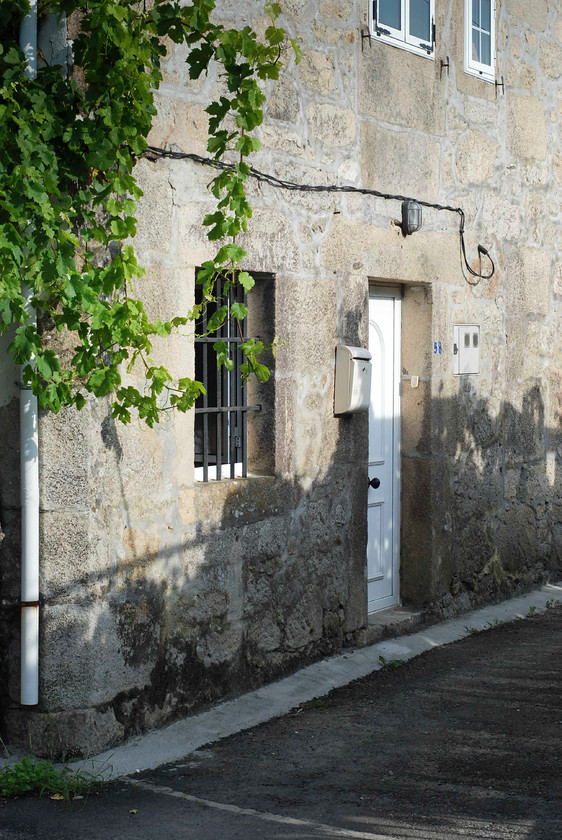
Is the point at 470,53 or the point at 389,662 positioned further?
the point at 470,53

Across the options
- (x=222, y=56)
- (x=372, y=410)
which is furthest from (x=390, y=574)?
(x=222, y=56)

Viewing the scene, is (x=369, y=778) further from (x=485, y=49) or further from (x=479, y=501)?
(x=485, y=49)

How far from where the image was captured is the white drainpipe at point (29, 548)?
15.7 feet

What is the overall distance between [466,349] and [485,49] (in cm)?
225

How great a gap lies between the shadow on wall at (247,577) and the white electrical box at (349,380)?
0.55 ft

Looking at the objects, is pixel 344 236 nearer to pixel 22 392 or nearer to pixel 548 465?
pixel 22 392

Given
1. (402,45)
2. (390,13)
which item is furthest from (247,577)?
(390,13)

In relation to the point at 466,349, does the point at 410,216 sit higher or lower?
higher

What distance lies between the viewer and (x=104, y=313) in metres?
4.71

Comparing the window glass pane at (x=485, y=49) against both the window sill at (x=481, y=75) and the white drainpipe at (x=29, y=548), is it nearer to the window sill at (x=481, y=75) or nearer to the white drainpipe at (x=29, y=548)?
the window sill at (x=481, y=75)

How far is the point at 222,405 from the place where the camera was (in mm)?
6016

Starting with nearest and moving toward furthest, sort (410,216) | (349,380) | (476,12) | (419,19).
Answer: (349,380), (410,216), (419,19), (476,12)

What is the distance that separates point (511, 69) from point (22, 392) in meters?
5.30

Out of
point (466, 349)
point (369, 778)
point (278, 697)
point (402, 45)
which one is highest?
point (402, 45)
